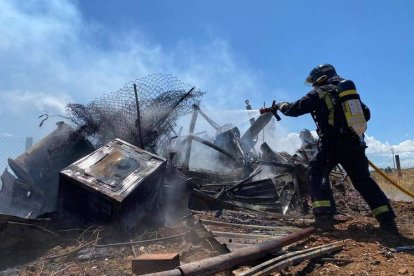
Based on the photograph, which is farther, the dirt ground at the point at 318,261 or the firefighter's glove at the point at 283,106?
the firefighter's glove at the point at 283,106

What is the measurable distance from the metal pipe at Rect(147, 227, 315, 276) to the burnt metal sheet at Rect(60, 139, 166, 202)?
75.6 inches

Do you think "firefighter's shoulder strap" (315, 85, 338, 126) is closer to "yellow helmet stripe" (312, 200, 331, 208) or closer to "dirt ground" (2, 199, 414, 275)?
"yellow helmet stripe" (312, 200, 331, 208)

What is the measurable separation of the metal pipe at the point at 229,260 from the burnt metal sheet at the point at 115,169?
6.30 ft

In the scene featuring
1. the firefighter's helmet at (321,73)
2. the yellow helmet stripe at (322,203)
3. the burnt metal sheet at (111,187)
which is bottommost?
the yellow helmet stripe at (322,203)

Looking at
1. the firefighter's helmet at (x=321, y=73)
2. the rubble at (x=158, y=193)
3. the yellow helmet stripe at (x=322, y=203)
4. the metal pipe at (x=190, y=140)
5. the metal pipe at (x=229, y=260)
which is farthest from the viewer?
the metal pipe at (x=190, y=140)

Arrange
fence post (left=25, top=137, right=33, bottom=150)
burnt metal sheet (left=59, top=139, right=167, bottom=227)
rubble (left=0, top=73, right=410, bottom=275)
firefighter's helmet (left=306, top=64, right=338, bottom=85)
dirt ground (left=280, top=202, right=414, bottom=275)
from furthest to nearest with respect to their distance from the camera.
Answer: fence post (left=25, top=137, right=33, bottom=150), firefighter's helmet (left=306, top=64, right=338, bottom=85), burnt metal sheet (left=59, top=139, right=167, bottom=227), rubble (left=0, top=73, right=410, bottom=275), dirt ground (left=280, top=202, right=414, bottom=275)

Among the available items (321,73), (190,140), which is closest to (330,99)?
(321,73)

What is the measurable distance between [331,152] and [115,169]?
2811 mm

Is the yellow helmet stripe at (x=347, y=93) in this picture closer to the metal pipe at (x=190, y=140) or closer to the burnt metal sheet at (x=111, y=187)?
the burnt metal sheet at (x=111, y=187)

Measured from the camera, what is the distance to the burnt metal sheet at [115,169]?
468 centimetres

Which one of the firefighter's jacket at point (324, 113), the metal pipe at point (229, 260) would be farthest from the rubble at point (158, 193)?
the firefighter's jacket at point (324, 113)

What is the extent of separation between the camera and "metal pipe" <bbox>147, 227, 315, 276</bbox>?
2467 mm

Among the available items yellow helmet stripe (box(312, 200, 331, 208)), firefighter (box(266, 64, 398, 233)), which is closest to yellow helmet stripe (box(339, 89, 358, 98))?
firefighter (box(266, 64, 398, 233))

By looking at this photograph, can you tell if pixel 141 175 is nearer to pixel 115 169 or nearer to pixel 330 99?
pixel 115 169
